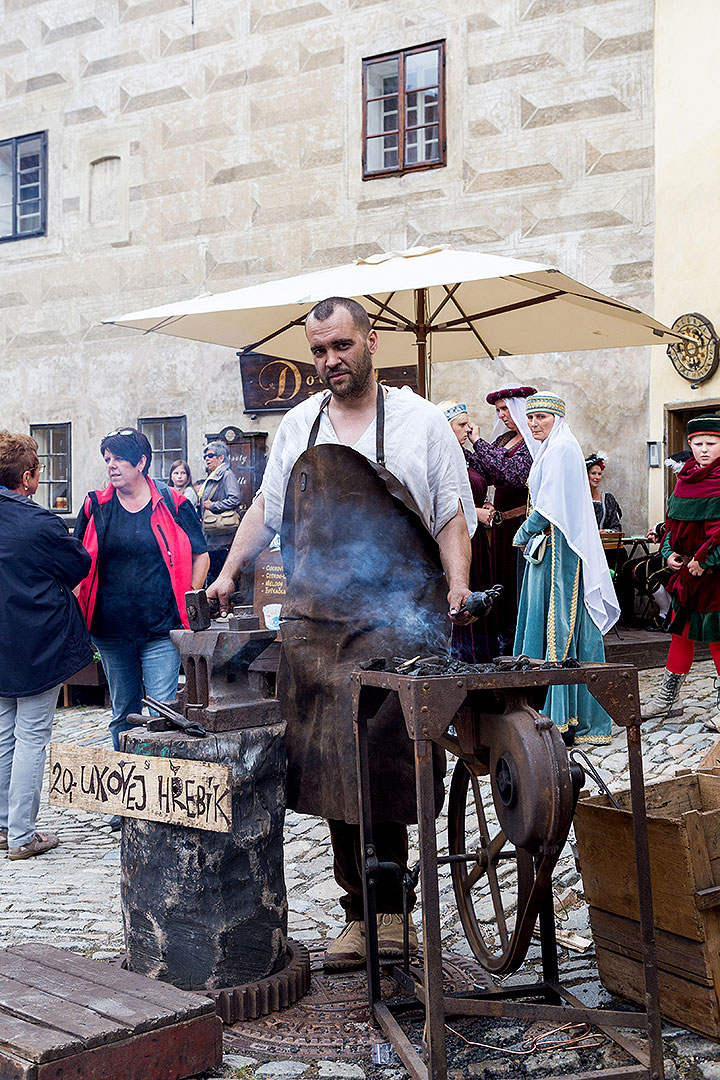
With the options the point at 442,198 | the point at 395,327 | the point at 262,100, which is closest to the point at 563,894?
the point at 395,327

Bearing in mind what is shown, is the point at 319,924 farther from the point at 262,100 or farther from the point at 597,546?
the point at 262,100

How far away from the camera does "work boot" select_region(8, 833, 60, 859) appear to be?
5555mm

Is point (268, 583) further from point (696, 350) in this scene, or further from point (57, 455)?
point (57, 455)

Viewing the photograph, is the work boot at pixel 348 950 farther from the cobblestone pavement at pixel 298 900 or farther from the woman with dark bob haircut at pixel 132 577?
the woman with dark bob haircut at pixel 132 577

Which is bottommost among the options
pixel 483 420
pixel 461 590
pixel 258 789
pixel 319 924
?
pixel 319 924

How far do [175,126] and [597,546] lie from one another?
31.1ft

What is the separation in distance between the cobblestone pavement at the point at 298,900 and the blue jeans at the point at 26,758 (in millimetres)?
186

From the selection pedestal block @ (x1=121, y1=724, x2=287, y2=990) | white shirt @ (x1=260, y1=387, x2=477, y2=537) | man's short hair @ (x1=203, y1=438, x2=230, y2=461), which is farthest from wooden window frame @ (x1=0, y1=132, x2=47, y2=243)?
pedestal block @ (x1=121, y1=724, x2=287, y2=990)

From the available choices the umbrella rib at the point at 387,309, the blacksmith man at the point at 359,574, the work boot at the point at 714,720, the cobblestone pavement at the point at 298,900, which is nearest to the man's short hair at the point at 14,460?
the cobblestone pavement at the point at 298,900

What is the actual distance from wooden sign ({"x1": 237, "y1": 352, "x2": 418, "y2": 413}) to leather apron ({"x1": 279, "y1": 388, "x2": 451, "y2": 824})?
9.02 m

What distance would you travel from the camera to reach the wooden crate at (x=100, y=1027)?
9.12 feet

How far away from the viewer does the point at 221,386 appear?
13602 millimetres

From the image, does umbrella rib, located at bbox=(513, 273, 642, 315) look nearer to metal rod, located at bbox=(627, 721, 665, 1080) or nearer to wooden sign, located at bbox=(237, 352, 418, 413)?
metal rod, located at bbox=(627, 721, 665, 1080)

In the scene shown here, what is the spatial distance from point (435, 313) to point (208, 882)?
201 inches
